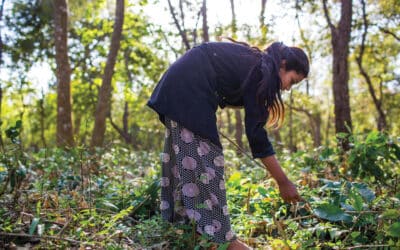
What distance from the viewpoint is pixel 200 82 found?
292 centimetres

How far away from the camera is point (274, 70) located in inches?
112

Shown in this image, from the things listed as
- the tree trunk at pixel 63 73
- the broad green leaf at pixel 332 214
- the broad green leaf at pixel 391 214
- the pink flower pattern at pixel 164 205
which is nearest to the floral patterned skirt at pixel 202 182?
the pink flower pattern at pixel 164 205

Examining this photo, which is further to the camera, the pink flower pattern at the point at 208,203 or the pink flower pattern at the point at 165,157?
the pink flower pattern at the point at 165,157

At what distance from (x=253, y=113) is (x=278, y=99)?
0.73ft

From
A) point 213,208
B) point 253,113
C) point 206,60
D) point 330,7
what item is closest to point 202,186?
point 213,208

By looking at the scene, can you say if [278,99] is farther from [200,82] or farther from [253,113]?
[200,82]

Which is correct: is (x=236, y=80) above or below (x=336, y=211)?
above

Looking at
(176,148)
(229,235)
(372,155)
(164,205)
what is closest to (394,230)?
(229,235)

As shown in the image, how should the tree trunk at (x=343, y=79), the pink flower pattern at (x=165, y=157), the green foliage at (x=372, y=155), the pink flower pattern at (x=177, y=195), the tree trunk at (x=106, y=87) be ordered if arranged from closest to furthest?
1. the pink flower pattern at (x=177, y=195)
2. the pink flower pattern at (x=165, y=157)
3. the green foliage at (x=372, y=155)
4. the tree trunk at (x=343, y=79)
5. the tree trunk at (x=106, y=87)

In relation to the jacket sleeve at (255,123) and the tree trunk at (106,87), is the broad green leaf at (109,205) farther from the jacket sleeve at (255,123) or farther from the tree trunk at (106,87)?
the tree trunk at (106,87)

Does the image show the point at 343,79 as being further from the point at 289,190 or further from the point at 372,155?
the point at 289,190

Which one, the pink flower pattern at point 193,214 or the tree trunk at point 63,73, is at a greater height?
the tree trunk at point 63,73

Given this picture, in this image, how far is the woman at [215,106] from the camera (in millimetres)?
2814

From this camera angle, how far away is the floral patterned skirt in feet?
9.41
